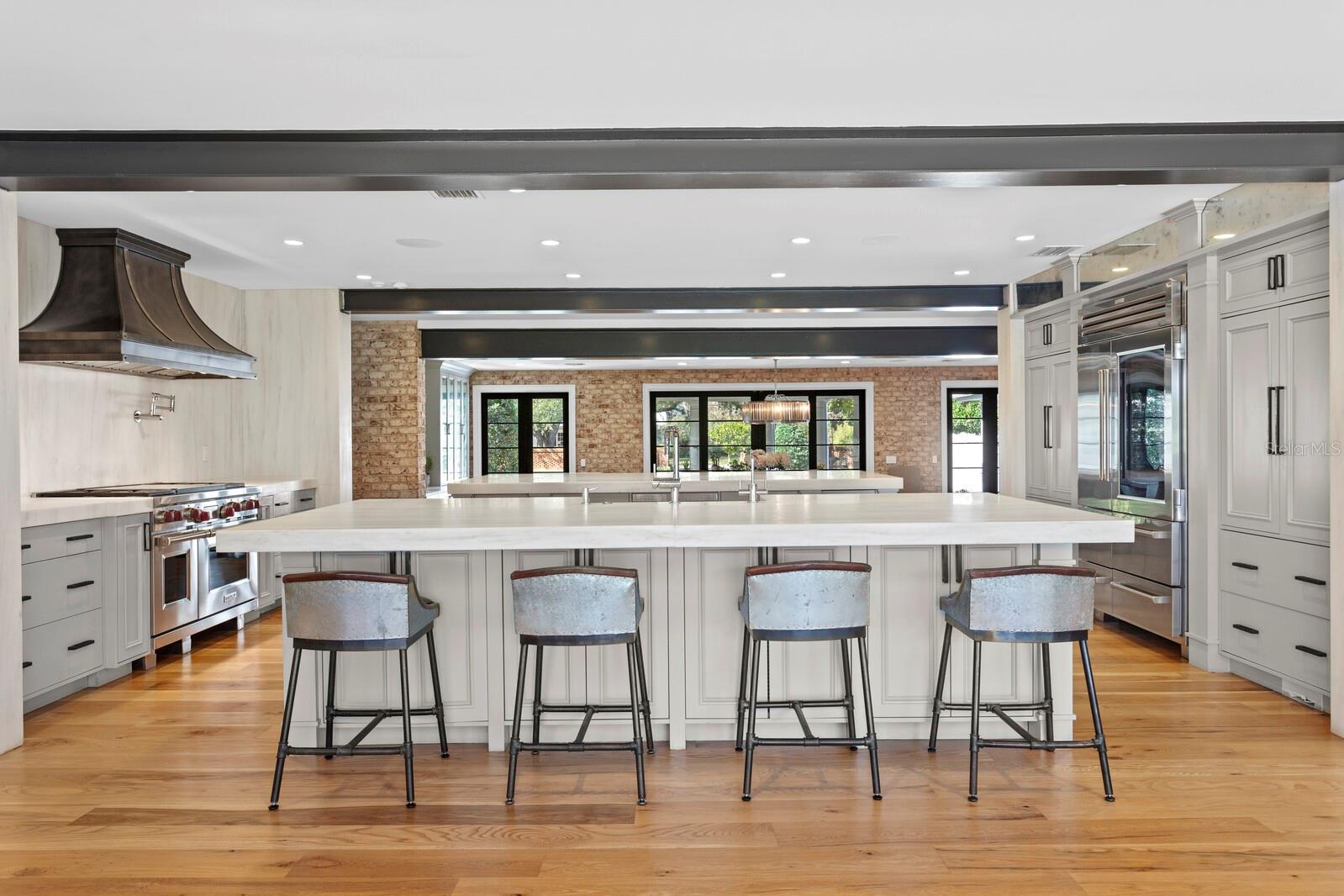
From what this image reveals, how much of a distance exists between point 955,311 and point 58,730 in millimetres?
6468

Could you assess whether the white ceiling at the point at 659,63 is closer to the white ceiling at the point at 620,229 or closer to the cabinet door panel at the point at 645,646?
the white ceiling at the point at 620,229

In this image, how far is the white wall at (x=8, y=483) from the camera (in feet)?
10.9

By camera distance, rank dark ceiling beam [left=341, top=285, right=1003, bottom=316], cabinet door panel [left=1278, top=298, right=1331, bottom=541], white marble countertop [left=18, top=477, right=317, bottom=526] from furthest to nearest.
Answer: dark ceiling beam [left=341, top=285, right=1003, bottom=316]
white marble countertop [left=18, top=477, right=317, bottom=526]
cabinet door panel [left=1278, top=298, right=1331, bottom=541]

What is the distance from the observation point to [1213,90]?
9.53ft

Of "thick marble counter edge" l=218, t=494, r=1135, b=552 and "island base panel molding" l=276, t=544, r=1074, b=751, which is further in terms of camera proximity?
"island base panel molding" l=276, t=544, r=1074, b=751

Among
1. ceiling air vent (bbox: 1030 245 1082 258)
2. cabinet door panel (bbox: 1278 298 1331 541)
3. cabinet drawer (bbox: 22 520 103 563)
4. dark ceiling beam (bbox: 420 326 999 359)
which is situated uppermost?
ceiling air vent (bbox: 1030 245 1082 258)

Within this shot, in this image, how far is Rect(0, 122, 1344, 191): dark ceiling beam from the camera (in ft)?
10.6

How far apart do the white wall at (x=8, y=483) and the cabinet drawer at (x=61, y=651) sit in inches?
15.3

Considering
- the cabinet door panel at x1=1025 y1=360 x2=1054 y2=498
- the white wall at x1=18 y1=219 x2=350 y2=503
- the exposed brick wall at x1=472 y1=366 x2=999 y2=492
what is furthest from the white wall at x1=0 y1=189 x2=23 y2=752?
the exposed brick wall at x1=472 y1=366 x2=999 y2=492

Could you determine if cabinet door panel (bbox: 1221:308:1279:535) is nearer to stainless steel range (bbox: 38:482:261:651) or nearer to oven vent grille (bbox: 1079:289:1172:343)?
oven vent grille (bbox: 1079:289:1172:343)

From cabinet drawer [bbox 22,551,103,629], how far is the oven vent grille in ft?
18.4

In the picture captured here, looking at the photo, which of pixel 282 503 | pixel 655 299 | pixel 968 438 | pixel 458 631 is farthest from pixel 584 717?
pixel 968 438

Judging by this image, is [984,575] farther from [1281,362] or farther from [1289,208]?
[1289,208]

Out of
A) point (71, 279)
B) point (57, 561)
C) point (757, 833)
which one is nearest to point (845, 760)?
point (757, 833)
